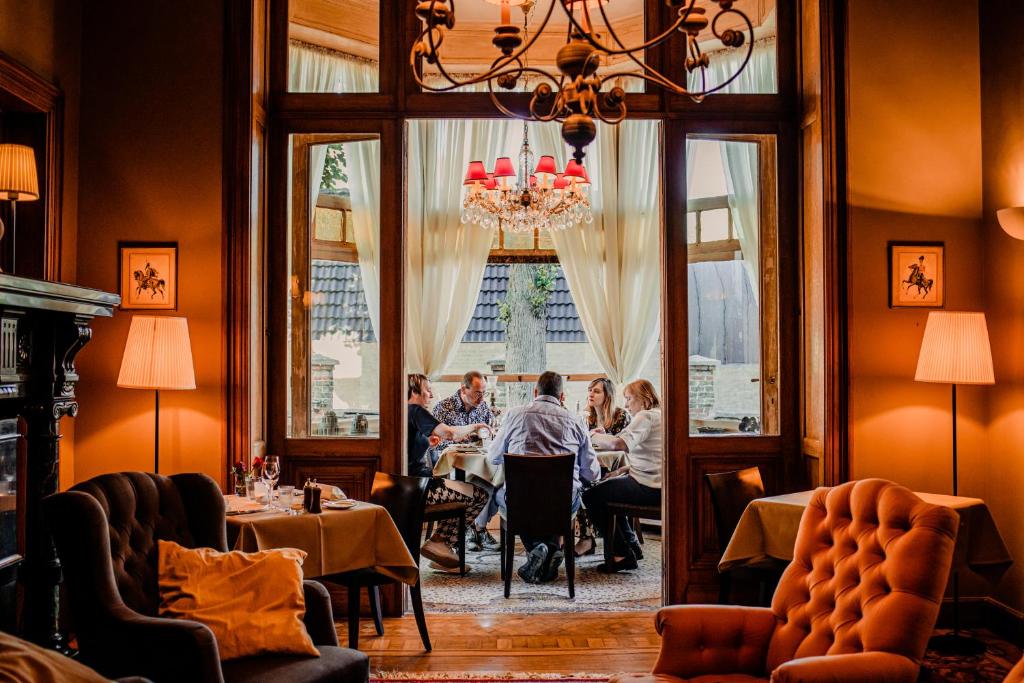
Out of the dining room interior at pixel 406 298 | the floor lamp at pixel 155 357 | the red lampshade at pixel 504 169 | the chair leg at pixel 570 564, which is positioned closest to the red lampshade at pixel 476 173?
the red lampshade at pixel 504 169

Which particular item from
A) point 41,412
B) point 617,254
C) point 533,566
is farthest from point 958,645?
point 617,254

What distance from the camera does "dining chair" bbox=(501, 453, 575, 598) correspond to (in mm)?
5277

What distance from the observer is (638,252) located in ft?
26.7

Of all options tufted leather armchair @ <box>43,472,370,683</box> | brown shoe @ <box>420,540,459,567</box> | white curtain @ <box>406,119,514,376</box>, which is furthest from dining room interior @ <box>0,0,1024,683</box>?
white curtain @ <box>406,119,514,376</box>

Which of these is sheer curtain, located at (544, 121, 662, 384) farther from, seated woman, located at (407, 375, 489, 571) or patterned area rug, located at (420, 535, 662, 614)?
patterned area rug, located at (420, 535, 662, 614)

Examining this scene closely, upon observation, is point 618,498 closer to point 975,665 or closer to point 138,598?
point 975,665

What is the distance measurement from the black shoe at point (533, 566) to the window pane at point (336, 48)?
3.06 metres

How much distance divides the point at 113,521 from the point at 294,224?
2.45 metres

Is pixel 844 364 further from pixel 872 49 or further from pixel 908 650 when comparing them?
pixel 908 650

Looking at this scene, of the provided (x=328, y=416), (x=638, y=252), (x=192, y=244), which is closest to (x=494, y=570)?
(x=328, y=416)

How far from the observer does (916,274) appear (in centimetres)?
464

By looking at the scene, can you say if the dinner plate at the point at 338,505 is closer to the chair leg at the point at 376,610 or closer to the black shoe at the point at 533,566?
the chair leg at the point at 376,610

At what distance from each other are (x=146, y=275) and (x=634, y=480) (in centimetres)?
318

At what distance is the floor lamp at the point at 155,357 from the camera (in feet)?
13.2
